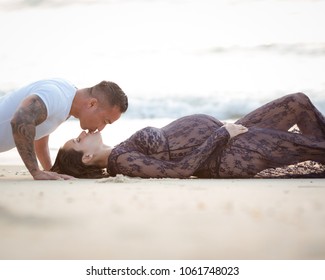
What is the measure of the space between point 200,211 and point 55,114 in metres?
2.03

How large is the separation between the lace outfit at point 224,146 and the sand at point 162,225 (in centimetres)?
114

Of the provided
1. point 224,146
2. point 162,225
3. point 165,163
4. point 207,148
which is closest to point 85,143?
point 165,163

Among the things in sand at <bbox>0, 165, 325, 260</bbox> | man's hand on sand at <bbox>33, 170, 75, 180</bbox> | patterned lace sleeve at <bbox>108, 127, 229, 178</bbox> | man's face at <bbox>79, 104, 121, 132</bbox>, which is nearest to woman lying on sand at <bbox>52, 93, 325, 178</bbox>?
patterned lace sleeve at <bbox>108, 127, 229, 178</bbox>

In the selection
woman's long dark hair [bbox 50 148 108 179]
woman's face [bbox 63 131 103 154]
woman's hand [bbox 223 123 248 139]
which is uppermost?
woman's hand [bbox 223 123 248 139]

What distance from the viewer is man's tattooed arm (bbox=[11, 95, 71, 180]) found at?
3453 millimetres

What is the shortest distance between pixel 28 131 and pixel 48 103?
0.26 m

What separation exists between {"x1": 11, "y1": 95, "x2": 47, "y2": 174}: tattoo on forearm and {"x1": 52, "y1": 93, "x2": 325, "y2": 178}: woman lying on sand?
34 centimetres

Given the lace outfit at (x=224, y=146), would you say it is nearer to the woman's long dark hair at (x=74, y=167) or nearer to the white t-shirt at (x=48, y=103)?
the woman's long dark hair at (x=74, y=167)

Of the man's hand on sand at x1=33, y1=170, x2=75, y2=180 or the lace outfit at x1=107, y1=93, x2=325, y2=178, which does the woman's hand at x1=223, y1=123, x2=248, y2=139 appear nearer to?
the lace outfit at x1=107, y1=93, x2=325, y2=178

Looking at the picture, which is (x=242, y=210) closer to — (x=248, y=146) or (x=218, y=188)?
(x=218, y=188)

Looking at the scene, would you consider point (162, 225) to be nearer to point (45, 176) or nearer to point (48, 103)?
point (45, 176)

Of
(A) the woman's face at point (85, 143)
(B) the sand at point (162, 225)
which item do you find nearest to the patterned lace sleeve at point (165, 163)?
(A) the woman's face at point (85, 143)

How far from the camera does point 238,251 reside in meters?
1.42
